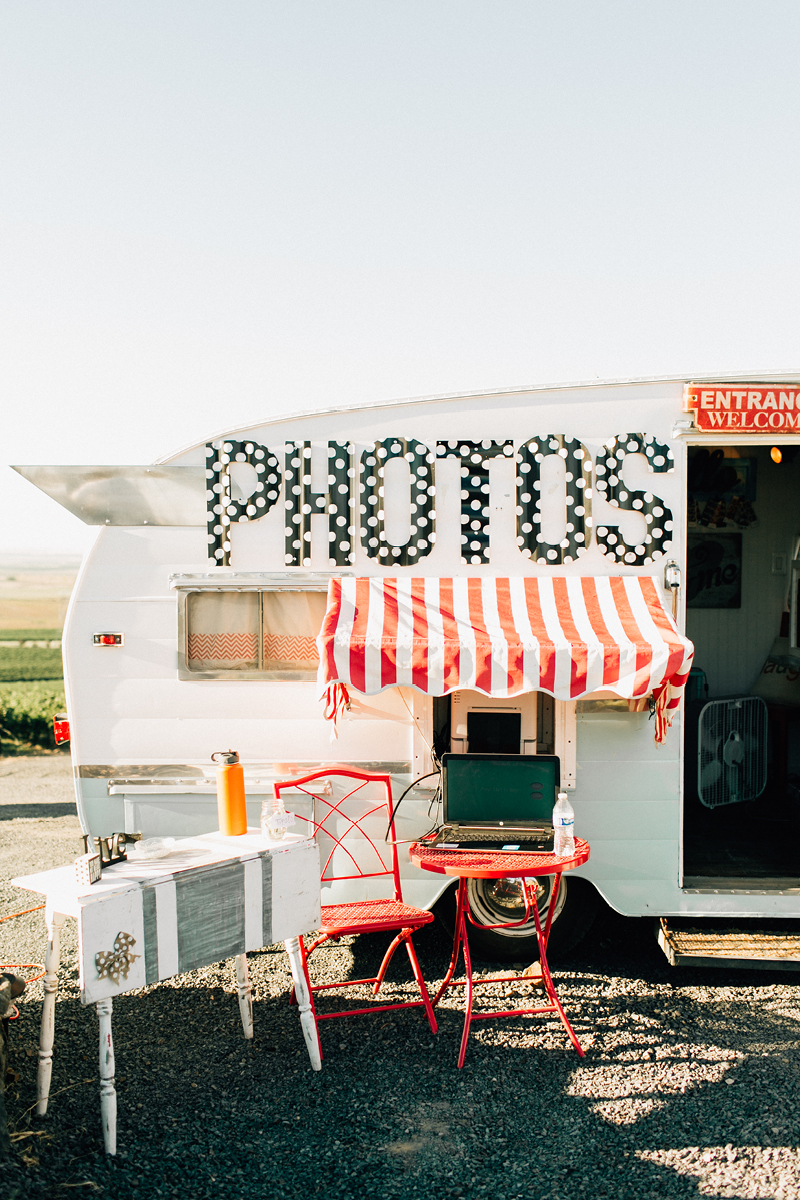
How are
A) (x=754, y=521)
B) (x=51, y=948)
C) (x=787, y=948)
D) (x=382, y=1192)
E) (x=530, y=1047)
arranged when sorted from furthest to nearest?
(x=754, y=521), (x=787, y=948), (x=530, y=1047), (x=51, y=948), (x=382, y=1192)

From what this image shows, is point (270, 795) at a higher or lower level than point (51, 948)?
higher

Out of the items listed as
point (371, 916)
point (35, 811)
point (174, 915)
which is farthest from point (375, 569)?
point (35, 811)

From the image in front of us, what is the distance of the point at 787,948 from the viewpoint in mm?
4207

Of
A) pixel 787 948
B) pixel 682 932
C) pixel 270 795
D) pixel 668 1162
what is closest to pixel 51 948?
pixel 270 795

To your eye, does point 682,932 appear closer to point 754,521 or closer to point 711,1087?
point 711,1087

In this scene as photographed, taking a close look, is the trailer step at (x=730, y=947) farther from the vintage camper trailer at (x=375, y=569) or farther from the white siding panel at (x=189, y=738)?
the white siding panel at (x=189, y=738)

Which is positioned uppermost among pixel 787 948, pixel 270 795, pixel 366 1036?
pixel 270 795

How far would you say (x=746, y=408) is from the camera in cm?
436

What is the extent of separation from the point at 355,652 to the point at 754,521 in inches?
176

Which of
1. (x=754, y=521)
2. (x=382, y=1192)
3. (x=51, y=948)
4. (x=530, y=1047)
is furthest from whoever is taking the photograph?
(x=754, y=521)

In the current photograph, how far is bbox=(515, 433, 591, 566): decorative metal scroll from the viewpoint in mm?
4398

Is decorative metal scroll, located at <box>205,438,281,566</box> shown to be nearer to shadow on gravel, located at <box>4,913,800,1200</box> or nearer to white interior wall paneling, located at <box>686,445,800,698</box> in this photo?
shadow on gravel, located at <box>4,913,800,1200</box>

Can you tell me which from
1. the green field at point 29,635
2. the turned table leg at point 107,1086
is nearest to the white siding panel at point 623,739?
the turned table leg at point 107,1086

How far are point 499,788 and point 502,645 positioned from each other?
2.65 ft
